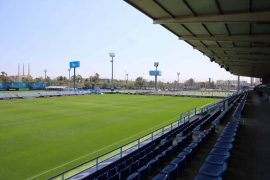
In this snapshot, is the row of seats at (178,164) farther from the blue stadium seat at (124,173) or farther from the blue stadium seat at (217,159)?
the blue stadium seat at (124,173)

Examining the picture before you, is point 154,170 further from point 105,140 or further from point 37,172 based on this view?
point 105,140

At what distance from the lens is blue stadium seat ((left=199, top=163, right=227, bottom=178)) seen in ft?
19.0

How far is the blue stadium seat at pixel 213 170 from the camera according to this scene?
19.0ft

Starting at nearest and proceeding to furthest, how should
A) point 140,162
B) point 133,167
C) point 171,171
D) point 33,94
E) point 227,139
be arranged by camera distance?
point 171,171 → point 133,167 → point 140,162 → point 227,139 → point 33,94

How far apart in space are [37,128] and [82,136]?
4.83 m

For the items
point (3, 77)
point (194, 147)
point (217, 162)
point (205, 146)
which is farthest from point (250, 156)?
point (3, 77)

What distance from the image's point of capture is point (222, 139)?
9469mm

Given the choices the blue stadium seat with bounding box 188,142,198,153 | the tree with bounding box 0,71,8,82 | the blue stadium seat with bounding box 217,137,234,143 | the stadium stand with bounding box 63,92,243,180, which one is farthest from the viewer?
the tree with bounding box 0,71,8,82

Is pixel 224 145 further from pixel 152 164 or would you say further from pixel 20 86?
pixel 20 86

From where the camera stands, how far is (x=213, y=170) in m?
6.16

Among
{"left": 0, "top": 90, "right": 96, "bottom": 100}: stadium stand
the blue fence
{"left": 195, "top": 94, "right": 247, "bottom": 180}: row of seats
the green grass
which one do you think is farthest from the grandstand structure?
the blue fence

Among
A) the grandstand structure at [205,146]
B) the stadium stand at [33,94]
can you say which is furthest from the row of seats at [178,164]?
the stadium stand at [33,94]

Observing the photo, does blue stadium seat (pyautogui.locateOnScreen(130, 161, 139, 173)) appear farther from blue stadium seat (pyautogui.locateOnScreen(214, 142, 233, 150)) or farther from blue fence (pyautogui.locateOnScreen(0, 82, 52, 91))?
blue fence (pyautogui.locateOnScreen(0, 82, 52, 91))

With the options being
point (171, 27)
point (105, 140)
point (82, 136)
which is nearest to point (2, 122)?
point (82, 136)
